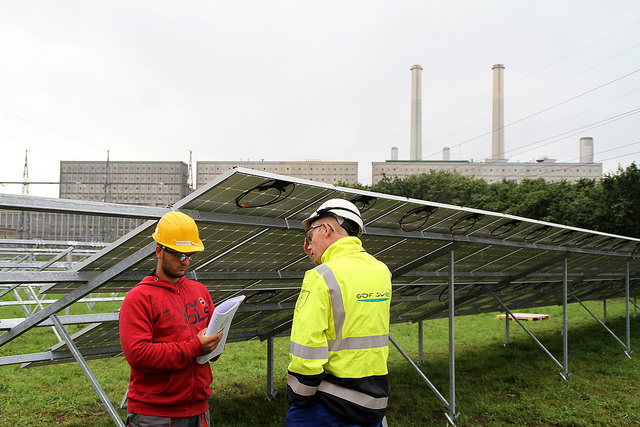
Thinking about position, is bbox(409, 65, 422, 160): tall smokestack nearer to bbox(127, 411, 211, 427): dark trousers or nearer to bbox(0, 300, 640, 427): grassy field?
bbox(0, 300, 640, 427): grassy field

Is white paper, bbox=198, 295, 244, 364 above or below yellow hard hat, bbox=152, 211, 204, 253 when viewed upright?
below

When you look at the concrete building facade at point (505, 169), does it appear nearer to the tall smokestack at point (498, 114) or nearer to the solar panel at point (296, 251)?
the tall smokestack at point (498, 114)

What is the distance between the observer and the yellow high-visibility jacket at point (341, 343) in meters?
2.55

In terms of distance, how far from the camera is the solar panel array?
13.1 ft

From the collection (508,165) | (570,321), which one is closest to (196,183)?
(508,165)

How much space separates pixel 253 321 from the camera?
7.41 m

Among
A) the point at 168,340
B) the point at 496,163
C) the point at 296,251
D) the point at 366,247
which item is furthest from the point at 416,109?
the point at 168,340

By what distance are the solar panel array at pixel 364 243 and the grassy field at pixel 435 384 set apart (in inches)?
48.4

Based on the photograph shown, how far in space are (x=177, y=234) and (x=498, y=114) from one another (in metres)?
98.8

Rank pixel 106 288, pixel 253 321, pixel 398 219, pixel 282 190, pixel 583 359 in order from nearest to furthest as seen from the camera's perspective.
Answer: pixel 282 190 → pixel 106 288 → pixel 398 219 → pixel 253 321 → pixel 583 359

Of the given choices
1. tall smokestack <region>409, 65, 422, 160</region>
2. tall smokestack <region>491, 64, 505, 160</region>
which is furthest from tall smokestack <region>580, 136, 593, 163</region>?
tall smokestack <region>409, 65, 422, 160</region>

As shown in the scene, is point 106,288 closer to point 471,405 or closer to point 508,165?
point 471,405

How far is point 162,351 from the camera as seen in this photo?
300 centimetres

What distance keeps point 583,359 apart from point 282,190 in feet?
33.5
